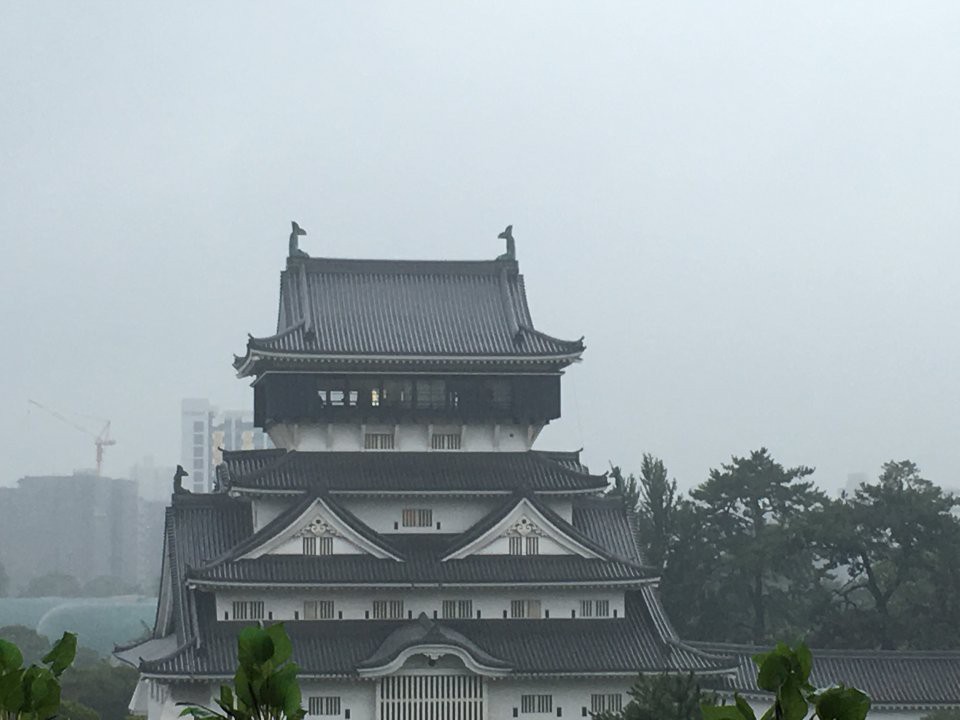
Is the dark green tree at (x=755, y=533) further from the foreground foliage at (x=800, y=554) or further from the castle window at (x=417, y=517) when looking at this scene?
the castle window at (x=417, y=517)

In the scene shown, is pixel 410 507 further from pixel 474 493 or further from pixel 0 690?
pixel 0 690

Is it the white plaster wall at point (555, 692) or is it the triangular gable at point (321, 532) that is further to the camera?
the triangular gable at point (321, 532)

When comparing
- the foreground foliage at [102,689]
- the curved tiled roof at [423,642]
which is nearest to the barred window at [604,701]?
the curved tiled roof at [423,642]

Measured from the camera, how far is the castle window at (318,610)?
1993 inches

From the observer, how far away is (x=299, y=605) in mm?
50594

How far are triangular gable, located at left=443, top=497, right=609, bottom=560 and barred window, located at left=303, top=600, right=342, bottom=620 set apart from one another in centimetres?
461

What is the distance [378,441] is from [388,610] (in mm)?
5737

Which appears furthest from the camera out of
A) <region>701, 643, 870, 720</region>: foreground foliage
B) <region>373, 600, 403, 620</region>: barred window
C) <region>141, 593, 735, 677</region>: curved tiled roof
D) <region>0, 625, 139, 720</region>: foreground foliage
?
<region>0, 625, 139, 720</region>: foreground foliage

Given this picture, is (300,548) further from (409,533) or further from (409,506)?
(409,506)

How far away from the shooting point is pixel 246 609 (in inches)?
1973

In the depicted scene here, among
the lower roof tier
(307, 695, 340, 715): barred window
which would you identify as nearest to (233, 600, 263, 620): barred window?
the lower roof tier

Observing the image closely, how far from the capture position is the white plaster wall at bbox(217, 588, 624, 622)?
50.2 m

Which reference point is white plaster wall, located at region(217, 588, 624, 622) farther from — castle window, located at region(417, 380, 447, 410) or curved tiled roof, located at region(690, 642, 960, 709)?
castle window, located at region(417, 380, 447, 410)

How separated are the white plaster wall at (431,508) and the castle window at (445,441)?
208 cm
